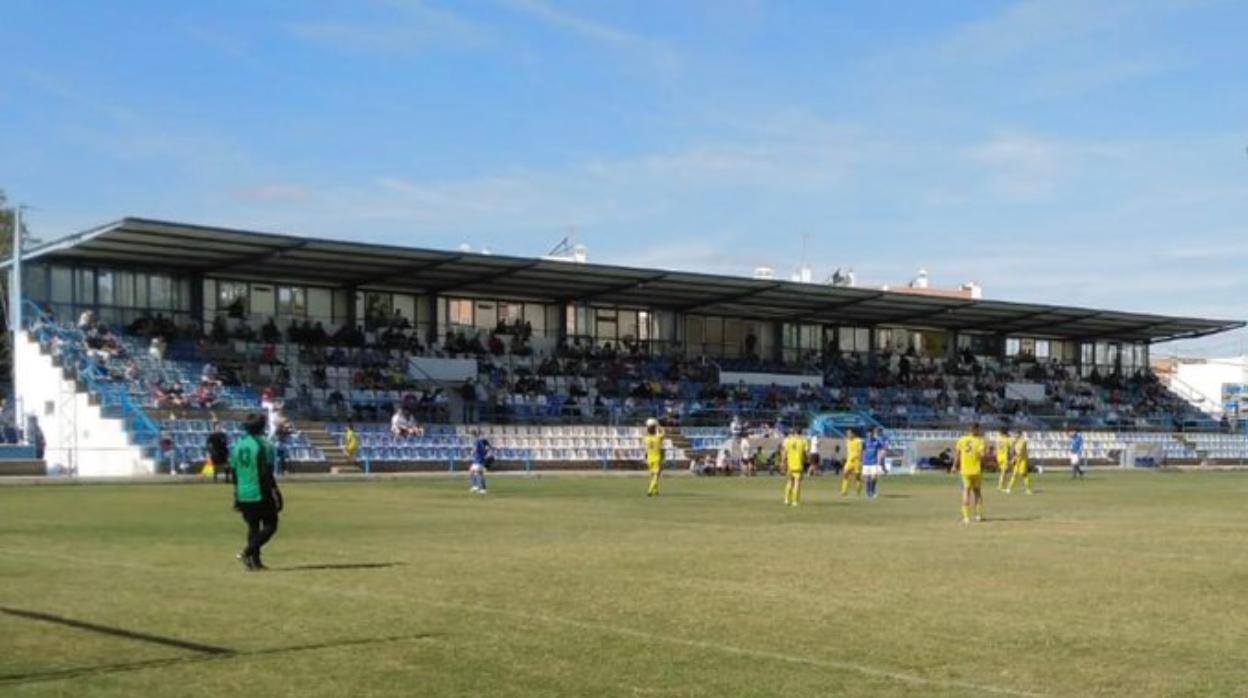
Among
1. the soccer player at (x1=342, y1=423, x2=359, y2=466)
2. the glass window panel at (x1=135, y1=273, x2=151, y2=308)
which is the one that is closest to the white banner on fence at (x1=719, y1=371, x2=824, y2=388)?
the soccer player at (x1=342, y1=423, x2=359, y2=466)

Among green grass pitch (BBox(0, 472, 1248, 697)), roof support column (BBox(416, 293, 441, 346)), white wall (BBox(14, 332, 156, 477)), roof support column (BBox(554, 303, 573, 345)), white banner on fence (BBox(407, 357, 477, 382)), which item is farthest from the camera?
roof support column (BBox(554, 303, 573, 345))

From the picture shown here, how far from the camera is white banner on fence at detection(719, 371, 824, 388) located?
245 ft

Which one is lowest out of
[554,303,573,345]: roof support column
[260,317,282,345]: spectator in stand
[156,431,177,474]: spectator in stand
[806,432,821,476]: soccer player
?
[806,432,821,476]: soccer player

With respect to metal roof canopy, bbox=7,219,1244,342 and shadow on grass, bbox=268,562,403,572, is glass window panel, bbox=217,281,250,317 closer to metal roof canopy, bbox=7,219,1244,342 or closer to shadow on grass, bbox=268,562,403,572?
metal roof canopy, bbox=7,219,1244,342

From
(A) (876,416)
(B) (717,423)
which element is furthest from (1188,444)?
A: (B) (717,423)

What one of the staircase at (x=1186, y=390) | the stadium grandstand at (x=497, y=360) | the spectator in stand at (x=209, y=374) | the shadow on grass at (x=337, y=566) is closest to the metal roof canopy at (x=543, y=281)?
the stadium grandstand at (x=497, y=360)

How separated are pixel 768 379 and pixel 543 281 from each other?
15677 mm

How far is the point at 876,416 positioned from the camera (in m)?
73.4

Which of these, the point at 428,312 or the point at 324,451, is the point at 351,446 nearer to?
the point at 324,451

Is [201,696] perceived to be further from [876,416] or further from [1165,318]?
[1165,318]

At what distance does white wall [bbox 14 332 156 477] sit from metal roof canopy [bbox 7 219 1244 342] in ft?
15.3

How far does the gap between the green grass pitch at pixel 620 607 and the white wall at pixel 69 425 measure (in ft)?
71.3

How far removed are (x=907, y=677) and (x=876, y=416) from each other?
63.9m

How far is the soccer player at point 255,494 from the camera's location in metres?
17.0
